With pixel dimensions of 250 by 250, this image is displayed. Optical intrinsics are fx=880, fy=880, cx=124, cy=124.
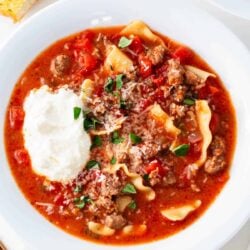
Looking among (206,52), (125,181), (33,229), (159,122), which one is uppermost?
(206,52)

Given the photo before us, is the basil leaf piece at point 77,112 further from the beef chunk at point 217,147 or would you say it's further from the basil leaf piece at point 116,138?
the beef chunk at point 217,147

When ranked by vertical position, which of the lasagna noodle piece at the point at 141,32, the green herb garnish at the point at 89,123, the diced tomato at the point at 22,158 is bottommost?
the diced tomato at the point at 22,158

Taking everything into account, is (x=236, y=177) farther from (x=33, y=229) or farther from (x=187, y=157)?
(x=33, y=229)

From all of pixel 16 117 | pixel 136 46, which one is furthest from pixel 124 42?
pixel 16 117

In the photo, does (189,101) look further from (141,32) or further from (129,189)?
(129,189)

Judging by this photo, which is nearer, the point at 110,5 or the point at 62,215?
the point at 62,215

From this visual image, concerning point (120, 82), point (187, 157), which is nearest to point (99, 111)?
point (120, 82)

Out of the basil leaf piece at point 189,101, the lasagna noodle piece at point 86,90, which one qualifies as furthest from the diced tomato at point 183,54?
the lasagna noodle piece at point 86,90
